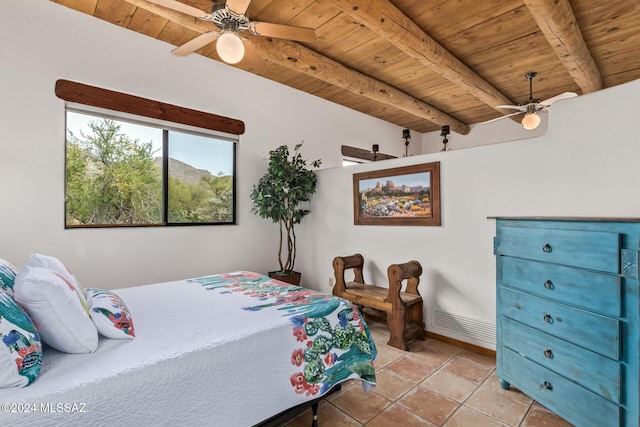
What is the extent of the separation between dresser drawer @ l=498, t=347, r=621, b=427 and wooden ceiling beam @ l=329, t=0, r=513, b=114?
254cm

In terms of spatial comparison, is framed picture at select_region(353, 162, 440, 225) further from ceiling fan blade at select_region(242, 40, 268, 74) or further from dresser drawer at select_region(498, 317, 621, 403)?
ceiling fan blade at select_region(242, 40, 268, 74)

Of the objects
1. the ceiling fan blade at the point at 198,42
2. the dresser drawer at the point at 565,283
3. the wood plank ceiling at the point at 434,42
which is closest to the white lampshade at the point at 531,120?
the wood plank ceiling at the point at 434,42

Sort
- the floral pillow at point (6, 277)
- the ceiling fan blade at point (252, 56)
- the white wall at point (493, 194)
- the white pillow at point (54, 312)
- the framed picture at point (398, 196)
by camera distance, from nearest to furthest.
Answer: the white pillow at point (54, 312), the floral pillow at point (6, 277), the white wall at point (493, 194), the ceiling fan blade at point (252, 56), the framed picture at point (398, 196)

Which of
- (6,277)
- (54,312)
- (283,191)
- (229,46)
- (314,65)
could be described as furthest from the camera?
(283,191)

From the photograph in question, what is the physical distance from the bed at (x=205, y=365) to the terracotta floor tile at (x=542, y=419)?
36.5 inches

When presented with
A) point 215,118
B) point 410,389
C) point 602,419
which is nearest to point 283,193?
point 215,118

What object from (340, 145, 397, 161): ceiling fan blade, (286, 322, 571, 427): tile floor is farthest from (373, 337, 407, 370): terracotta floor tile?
(340, 145, 397, 161): ceiling fan blade

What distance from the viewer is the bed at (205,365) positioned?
1039mm

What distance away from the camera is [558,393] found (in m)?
1.69

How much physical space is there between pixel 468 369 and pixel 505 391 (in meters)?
0.34

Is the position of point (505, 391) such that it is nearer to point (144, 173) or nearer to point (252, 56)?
point (252, 56)

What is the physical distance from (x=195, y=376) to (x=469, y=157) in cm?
262

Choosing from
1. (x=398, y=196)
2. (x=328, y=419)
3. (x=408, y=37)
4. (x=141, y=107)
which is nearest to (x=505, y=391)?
(x=328, y=419)

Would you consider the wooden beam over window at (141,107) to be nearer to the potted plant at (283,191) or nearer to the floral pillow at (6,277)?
the potted plant at (283,191)
